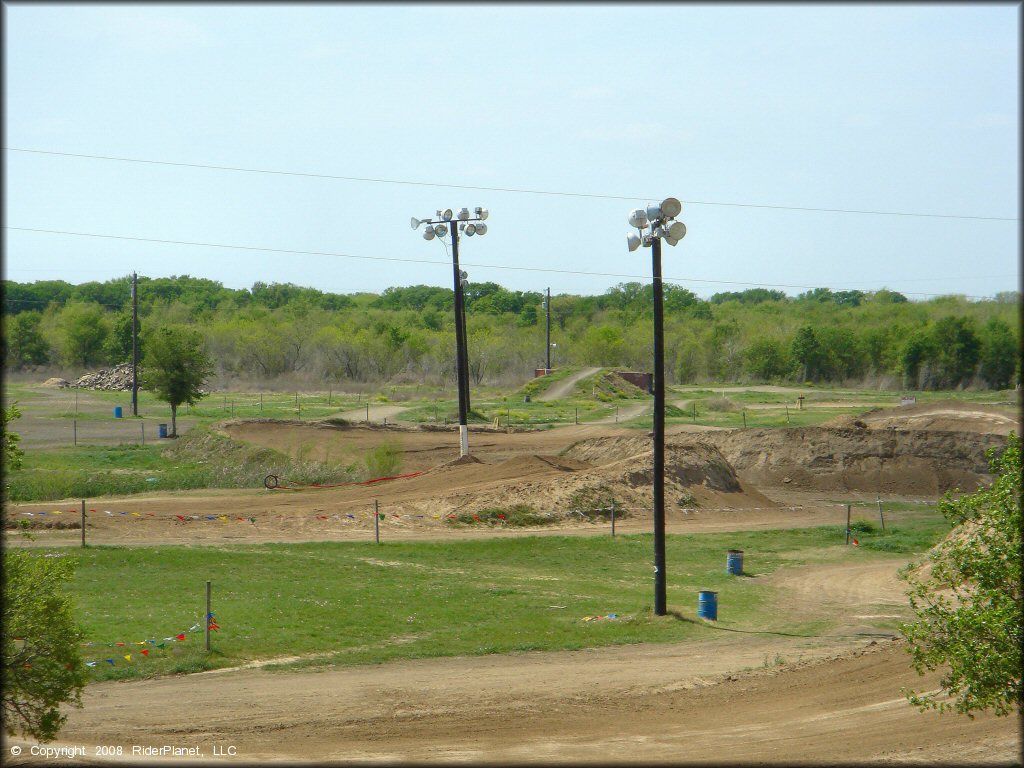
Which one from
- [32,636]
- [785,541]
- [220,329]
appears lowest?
[785,541]

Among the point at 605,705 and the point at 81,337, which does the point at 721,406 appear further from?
the point at 81,337

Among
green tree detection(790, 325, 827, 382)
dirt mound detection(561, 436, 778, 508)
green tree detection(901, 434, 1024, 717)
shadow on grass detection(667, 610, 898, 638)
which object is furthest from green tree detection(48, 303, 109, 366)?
green tree detection(901, 434, 1024, 717)

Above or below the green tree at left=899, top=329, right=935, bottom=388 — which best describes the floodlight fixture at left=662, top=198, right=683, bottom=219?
above

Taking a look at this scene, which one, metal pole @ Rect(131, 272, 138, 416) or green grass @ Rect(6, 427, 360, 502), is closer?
green grass @ Rect(6, 427, 360, 502)

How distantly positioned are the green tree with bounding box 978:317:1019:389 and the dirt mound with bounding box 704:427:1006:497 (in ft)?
42.7

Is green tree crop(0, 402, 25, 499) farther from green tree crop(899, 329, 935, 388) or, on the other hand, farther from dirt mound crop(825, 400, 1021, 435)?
green tree crop(899, 329, 935, 388)

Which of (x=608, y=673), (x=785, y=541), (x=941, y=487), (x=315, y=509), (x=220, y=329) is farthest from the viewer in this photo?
(x=220, y=329)

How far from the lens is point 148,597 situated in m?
19.8

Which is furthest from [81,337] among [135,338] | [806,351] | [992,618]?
[992,618]

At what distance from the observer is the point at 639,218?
19656 mm

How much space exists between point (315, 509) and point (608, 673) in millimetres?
17888

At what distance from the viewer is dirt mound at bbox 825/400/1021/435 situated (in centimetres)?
4353

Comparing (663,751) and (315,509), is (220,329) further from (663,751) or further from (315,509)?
(663,751)

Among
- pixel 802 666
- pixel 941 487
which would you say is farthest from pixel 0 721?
pixel 941 487
